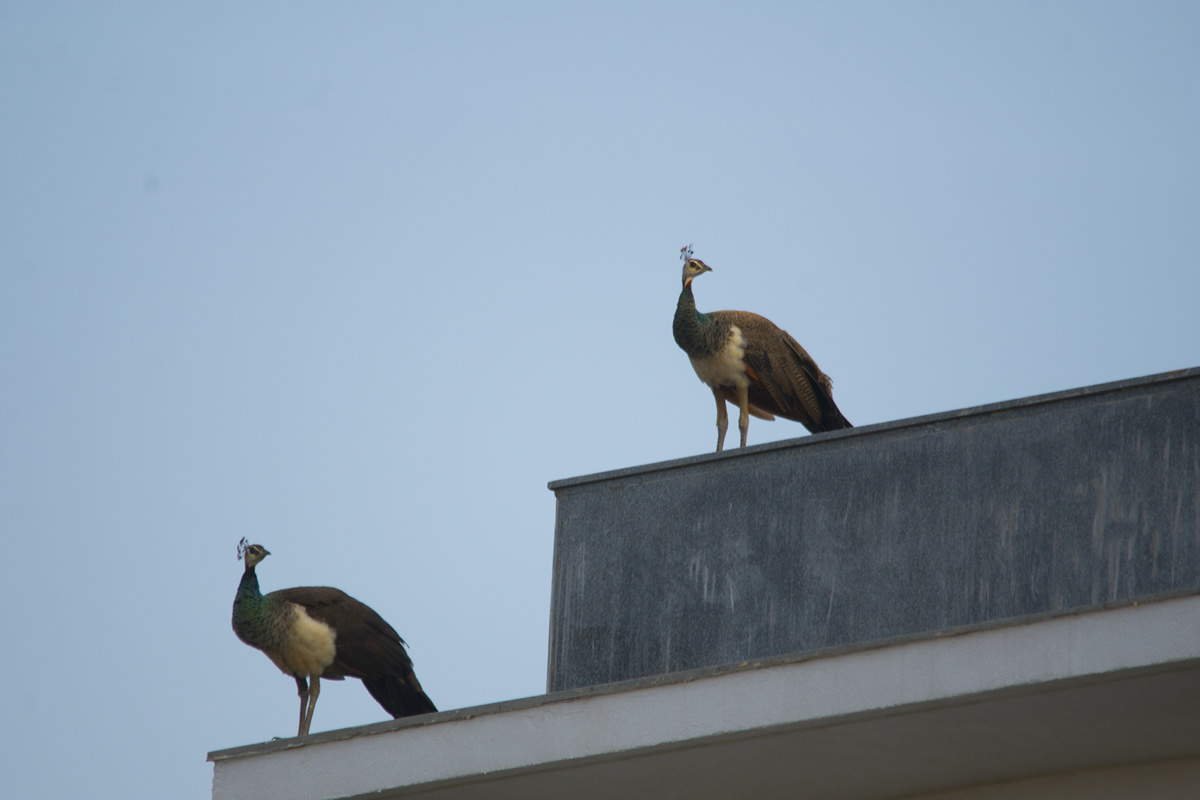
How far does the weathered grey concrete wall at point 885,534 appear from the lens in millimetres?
6117

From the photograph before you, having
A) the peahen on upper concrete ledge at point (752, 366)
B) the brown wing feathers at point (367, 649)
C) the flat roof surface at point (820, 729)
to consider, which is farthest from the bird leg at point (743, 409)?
the flat roof surface at point (820, 729)

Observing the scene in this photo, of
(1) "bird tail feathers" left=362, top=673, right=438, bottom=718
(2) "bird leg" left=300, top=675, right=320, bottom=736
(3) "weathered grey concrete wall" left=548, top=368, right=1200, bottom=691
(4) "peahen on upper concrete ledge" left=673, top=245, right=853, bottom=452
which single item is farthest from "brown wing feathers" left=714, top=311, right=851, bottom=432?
(2) "bird leg" left=300, top=675, right=320, bottom=736

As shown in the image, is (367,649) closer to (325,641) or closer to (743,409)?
(325,641)

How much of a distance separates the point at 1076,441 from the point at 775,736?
6.15 feet

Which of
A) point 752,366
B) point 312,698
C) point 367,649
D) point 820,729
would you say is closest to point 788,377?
point 752,366

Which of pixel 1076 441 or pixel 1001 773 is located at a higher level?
pixel 1076 441

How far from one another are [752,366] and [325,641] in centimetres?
349

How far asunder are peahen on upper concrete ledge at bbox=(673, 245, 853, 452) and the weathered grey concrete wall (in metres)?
3.00

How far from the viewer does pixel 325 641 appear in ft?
33.1

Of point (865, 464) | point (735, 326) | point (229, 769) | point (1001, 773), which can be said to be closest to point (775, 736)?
point (1001, 773)

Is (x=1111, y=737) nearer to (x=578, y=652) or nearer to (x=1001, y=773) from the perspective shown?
(x=1001, y=773)

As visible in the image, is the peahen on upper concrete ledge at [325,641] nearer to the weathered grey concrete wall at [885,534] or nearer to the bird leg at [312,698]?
the bird leg at [312,698]

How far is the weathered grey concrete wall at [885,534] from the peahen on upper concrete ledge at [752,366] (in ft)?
9.86

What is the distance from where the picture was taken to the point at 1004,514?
6.31 meters
